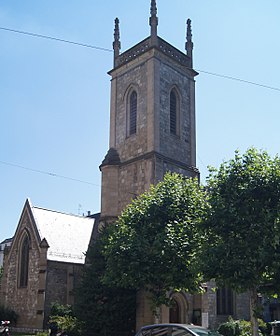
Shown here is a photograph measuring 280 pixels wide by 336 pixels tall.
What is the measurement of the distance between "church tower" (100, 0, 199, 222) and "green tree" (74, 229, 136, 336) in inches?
230

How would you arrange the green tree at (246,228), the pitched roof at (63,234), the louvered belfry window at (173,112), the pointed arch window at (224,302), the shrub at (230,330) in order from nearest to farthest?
the green tree at (246,228), the shrub at (230,330), the louvered belfry window at (173,112), the pointed arch window at (224,302), the pitched roof at (63,234)

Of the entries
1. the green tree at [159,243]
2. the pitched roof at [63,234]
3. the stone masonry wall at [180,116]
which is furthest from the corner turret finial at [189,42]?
the pitched roof at [63,234]

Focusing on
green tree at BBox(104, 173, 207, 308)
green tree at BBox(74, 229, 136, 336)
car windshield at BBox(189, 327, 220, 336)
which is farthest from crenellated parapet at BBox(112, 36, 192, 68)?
car windshield at BBox(189, 327, 220, 336)

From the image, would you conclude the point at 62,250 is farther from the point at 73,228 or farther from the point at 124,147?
the point at 124,147

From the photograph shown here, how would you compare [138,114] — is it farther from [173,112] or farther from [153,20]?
[153,20]

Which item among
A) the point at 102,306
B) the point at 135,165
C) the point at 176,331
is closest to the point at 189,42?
the point at 135,165

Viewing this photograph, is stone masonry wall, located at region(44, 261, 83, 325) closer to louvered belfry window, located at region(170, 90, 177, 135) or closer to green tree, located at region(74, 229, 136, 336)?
green tree, located at region(74, 229, 136, 336)

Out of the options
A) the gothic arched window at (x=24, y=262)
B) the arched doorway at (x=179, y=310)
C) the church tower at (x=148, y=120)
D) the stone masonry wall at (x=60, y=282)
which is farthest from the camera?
the gothic arched window at (x=24, y=262)

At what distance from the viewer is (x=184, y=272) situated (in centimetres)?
2061

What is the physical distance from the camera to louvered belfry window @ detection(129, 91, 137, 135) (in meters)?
32.4

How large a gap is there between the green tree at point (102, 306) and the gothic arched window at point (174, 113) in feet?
34.2

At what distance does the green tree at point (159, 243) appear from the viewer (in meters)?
20.6

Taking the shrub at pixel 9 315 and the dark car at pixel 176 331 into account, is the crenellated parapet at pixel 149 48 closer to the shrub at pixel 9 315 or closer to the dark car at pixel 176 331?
the shrub at pixel 9 315

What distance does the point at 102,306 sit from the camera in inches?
956
